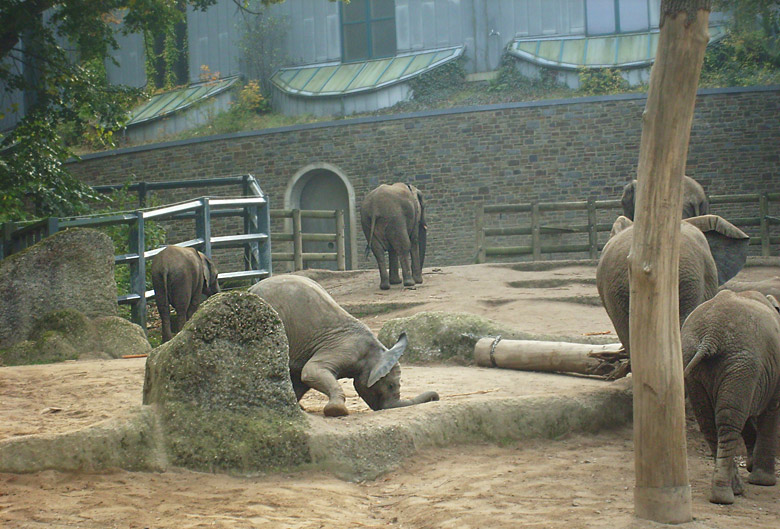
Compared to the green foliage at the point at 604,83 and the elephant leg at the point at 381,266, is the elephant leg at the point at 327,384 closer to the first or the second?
the elephant leg at the point at 381,266

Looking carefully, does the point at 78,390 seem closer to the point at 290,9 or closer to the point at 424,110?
the point at 424,110

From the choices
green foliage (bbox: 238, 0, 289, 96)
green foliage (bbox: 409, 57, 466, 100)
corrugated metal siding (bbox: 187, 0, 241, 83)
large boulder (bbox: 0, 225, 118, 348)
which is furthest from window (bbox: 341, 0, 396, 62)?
large boulder (bbox: 0, 225, 118, 348)

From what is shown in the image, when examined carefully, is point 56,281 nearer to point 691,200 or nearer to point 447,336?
point 447,336

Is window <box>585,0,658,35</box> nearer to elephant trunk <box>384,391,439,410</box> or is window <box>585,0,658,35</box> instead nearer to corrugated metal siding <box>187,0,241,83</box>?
corrugated metal siding <box>187,0,241,83</box>

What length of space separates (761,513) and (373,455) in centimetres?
211

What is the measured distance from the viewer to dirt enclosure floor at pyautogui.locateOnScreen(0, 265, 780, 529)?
4391 mm

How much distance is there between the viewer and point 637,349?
4645 millimetres

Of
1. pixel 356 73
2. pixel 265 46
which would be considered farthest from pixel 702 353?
pixel 265 46

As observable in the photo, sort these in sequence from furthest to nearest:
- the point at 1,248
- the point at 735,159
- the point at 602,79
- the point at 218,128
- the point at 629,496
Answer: the point at 218,128 < the point at 602,79 < the point at 735,159 < the point at 1,248 < the point at 629,496

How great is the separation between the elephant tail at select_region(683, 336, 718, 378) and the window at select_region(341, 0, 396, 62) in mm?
24146

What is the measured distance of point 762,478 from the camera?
543cm

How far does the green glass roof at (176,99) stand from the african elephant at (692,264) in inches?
920

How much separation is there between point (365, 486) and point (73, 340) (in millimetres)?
4759

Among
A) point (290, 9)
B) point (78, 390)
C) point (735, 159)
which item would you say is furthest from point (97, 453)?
point (290, 9)
